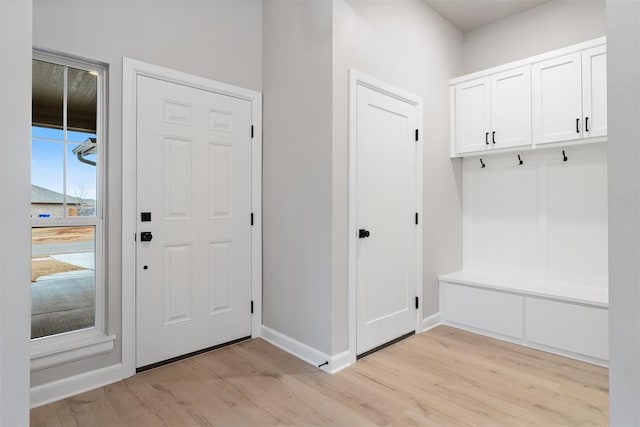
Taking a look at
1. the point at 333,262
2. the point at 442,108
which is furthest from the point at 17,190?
the point at 442,108

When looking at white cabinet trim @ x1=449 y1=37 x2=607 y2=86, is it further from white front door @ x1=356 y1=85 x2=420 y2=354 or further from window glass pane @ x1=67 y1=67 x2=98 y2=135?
window glass pane @ x1=67 y1=67 x2=98 y2=135

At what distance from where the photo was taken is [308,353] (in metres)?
2.56

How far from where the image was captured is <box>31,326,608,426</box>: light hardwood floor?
1874 millimetres

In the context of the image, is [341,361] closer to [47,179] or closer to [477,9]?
[47,179]

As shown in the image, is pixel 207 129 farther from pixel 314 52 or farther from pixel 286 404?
pixel 286 404

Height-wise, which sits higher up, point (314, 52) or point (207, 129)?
point (314, 52)

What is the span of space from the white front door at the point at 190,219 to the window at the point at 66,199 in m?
0.26

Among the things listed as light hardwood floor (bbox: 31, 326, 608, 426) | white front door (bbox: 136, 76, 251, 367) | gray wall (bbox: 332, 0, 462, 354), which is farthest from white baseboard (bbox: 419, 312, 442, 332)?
white front door (bbox: 136, 76, 251, 367)

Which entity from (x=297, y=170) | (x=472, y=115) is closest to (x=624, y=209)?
(x=297, y=170)

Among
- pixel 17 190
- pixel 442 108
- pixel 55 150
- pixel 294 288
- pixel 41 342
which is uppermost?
pixel 442 108

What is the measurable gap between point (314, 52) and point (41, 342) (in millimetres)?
2615

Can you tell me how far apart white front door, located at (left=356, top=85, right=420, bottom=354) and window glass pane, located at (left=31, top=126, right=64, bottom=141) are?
6.51 feet

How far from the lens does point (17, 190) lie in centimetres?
112

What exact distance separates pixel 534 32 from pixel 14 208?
4.10 meters
